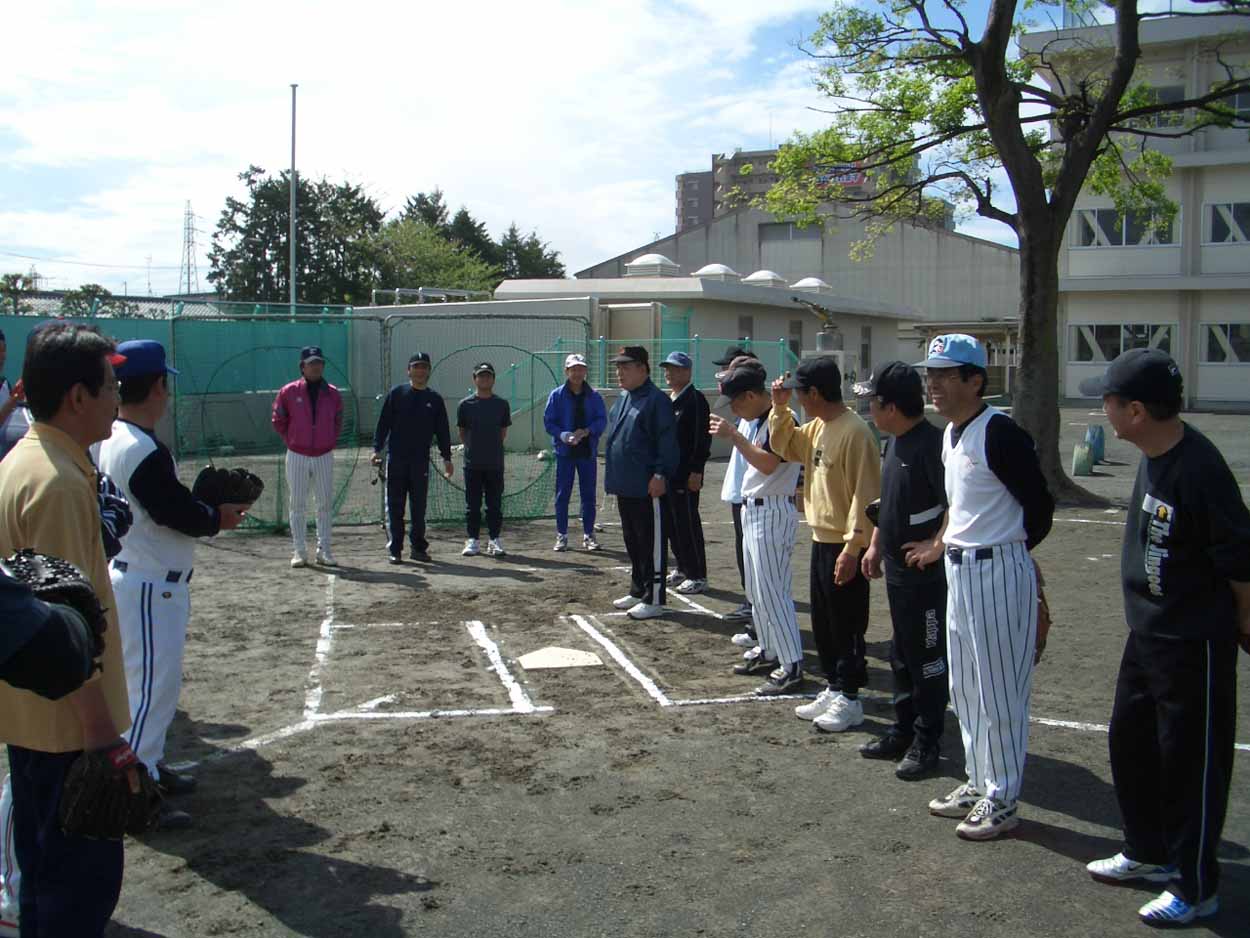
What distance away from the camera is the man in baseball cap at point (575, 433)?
12.1 metres

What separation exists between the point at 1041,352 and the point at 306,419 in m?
11.3

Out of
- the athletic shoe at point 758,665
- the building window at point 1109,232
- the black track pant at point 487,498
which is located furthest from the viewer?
the building window at point 1109,232

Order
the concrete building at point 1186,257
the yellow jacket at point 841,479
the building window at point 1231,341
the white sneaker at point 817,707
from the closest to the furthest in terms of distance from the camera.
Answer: the yellow jacket at point 841,479 < the white sneaker at point 817,707 < the concrete building at point 1186,257 < the building window at point 1231,341

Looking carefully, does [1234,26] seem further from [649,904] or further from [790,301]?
[649,904]

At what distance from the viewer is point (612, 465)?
9211 mm

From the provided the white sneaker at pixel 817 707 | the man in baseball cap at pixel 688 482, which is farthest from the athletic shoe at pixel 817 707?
the man in baseball cap at pixel 688 482

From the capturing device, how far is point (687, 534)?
33.0ft

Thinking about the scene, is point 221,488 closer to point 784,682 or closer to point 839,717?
point 839,717

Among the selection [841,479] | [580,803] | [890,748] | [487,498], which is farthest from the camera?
[487,498]

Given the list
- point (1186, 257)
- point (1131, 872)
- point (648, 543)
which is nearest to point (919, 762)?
point (1131, 872)

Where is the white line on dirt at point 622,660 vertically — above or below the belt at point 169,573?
below

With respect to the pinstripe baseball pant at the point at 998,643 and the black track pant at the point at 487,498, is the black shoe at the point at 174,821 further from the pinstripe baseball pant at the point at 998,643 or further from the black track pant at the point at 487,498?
the black track pant at the point at 487,498

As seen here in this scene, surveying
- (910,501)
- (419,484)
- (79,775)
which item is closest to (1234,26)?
(419,484)

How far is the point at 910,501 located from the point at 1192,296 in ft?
131
